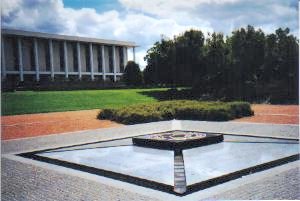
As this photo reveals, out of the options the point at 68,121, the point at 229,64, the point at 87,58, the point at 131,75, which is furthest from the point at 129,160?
the point at 87,58

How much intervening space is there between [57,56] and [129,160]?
22169mm

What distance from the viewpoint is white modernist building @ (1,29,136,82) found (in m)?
17.3

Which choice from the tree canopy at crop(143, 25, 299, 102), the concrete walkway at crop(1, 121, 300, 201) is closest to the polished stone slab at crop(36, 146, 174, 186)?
the concrete walkway at crop(1, 121, 300, 201)

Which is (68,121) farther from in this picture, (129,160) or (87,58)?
(87,58)

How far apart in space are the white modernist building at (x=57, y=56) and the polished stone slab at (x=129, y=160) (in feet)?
14.3

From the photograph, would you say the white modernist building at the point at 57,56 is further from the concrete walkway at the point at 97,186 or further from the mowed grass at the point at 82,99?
the concrete walkway at the point at 97,186

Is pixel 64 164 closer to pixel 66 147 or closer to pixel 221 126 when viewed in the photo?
pixel 66 147

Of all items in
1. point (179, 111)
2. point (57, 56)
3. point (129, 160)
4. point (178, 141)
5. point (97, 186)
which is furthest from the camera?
point (57, 56)

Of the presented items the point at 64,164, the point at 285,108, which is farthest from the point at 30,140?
the point at 285,108

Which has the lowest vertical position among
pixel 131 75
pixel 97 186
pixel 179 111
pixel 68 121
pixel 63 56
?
pixel 97 186

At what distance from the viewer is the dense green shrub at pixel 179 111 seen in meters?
17.1

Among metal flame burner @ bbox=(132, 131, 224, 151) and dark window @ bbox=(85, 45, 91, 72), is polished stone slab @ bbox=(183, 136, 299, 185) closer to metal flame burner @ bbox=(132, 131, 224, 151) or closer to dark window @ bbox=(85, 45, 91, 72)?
metal flame burner @ bbox=(132, 131, 224, 151)

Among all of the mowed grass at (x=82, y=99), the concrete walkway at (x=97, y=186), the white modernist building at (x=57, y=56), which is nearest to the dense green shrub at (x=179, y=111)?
the mowed grass at (x=82, y=99)

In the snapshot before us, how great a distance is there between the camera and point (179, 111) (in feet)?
59.6
